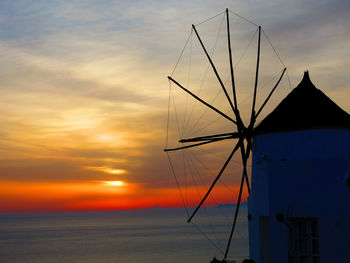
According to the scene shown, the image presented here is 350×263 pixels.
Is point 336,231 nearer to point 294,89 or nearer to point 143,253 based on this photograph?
point 294,89

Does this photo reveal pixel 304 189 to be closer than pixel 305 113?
Yes

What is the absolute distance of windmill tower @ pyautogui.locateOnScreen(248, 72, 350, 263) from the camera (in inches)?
799

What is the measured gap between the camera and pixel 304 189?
21016 millimetres

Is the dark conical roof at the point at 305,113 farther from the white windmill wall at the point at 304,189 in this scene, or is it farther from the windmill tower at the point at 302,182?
the white windmill wall at the point at 304,189

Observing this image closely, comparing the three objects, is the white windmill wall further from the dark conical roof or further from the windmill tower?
the dark conical roof

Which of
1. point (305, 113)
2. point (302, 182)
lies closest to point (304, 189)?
point (302, 182)

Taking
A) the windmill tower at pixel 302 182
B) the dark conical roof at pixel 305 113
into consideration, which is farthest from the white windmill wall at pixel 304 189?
the dark conical roof at pixel 305 113

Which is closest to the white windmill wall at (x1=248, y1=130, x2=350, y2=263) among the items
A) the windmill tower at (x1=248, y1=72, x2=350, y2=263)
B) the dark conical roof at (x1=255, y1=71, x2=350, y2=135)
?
the windmill tower at (x1=248, y1=72, x2=350, y2=263)

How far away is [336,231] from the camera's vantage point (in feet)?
65.9

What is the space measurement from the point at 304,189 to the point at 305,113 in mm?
3613

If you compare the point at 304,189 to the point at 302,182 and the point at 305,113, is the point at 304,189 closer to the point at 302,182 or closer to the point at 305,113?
the point at 302,182

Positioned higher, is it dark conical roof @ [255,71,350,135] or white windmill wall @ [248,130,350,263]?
dark conical roof @ [255,71,350,135]

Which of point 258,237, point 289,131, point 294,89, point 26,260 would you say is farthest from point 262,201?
point 26,260

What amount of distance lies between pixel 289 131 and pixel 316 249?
17.4 ft
